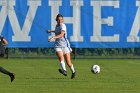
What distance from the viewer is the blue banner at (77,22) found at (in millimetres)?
32938

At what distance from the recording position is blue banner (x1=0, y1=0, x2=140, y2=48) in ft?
108

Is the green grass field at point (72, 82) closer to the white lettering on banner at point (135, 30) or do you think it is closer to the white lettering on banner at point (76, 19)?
the white lettering on banner at point (76, 19)

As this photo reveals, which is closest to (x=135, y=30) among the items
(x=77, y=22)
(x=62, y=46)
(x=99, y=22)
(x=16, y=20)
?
(x=99, y=22)

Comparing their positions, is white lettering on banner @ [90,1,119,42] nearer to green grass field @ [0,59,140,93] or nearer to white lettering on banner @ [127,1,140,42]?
white lettering on banner @ [127,1,140,42]

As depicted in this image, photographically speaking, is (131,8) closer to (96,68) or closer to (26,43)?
(26,43)

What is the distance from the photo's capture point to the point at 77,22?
3328 cm

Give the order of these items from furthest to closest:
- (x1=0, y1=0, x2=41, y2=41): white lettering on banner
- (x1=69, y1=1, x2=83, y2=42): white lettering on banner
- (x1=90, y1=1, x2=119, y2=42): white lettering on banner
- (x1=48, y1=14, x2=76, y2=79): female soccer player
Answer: (x1=90, y1=1, x2=119, y2=42): white lettering on banner → (x1=69, y1=1, x2=83, y2=42): white lettering on banner → (x1=0, y1=0, x2=41, y2=41): white lettering on banner → (x1=48, y1=14, x2=76, y2=79): female soccer player

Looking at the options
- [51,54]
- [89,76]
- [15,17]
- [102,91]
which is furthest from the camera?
[51,54]

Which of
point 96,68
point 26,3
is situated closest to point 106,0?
point 26,3

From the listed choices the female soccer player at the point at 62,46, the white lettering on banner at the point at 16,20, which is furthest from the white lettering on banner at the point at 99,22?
the female soccer player at the point at 62,46

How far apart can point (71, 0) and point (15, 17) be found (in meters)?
3.09

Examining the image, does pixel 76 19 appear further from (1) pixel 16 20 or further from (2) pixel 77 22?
(1) pixel 16 20

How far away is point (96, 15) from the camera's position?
109ft

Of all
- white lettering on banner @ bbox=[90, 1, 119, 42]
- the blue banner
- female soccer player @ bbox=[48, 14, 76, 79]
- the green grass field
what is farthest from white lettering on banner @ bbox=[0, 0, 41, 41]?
female soccer player @ bbox=[48, 14, 76, 79]
